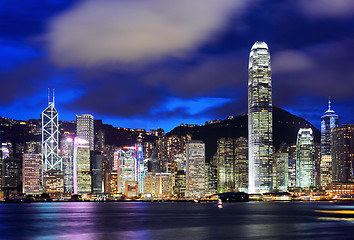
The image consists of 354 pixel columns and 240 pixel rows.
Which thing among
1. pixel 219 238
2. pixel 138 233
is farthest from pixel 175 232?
pixel 219 238

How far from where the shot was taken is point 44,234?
93.8m

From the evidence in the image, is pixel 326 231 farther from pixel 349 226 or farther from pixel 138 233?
pixel 138 233

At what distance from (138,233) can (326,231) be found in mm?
33400

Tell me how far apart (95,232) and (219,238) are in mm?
23727

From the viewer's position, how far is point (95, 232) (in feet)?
312

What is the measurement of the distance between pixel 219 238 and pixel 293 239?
1139 cm

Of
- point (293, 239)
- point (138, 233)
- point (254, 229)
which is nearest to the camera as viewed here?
point (293, 239)

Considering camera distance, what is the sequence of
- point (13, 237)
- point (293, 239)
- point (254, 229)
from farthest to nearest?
point (254, 229), point (13, 237), point (293, 239)

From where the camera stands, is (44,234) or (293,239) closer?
(293,239)

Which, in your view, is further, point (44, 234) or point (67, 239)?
point (44, 234)

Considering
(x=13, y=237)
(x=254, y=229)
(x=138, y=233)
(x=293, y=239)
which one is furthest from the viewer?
(x=254, y=229)

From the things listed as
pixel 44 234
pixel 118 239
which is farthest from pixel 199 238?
pixel 44 234

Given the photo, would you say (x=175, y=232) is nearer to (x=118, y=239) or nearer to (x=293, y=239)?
(x=118, y=239)

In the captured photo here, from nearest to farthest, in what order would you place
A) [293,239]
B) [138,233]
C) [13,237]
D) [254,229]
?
[293,239] → [13,237] → [138,233] → [254,229]
